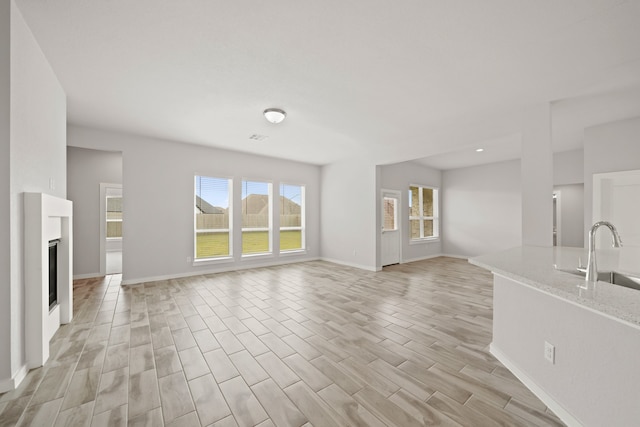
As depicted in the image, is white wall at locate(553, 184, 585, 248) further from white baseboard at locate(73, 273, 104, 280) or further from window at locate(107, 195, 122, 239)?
window at locate(107, 195, 122, 239)

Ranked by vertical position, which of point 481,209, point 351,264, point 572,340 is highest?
point 481,209

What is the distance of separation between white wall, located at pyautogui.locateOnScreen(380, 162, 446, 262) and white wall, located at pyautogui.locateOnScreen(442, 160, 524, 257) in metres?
0.65

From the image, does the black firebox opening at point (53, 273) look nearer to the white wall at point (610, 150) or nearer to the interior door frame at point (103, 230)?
the interior door frame at point (103, 230)

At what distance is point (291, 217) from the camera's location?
291 inches

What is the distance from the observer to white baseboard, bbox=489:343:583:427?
5.07ft

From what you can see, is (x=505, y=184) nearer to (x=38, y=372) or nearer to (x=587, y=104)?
(x=587, y=104)

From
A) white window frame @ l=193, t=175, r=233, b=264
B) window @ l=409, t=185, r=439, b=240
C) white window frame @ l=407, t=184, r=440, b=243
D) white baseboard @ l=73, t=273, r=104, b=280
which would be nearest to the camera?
white baseboard @ l=73, t=273, r=104, b=280

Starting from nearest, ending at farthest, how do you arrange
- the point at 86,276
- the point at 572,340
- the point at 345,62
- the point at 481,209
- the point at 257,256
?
the point at 572,340 < the point at 345,62 < the point at 86,276 < the point at 257,256 < the point at 481,209

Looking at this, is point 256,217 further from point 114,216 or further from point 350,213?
point 114,216

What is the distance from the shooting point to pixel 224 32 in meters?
2.18

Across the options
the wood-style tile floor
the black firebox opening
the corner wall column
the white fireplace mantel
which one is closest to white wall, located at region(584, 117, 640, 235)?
the corner wall column

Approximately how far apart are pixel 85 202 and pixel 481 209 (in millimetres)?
10243

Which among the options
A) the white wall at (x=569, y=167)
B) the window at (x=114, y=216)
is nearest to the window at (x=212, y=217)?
the window at (x=114, y=216)

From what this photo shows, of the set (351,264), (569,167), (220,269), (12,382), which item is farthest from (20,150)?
(569,167)
